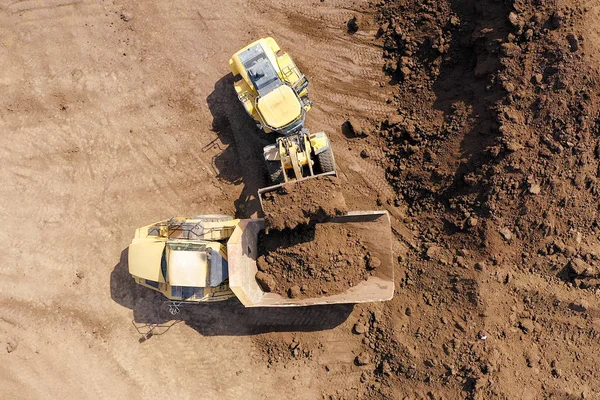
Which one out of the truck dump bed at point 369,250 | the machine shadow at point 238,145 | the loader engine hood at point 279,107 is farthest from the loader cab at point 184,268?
the loader engine hood at point 279,107

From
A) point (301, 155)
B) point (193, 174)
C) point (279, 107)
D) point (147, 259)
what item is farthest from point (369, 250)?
point (147, 259)

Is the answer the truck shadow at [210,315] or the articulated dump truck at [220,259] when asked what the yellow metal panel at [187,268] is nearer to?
the articulated dump truck at [220,259]

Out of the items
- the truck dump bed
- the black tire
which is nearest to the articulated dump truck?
the truck dump bed

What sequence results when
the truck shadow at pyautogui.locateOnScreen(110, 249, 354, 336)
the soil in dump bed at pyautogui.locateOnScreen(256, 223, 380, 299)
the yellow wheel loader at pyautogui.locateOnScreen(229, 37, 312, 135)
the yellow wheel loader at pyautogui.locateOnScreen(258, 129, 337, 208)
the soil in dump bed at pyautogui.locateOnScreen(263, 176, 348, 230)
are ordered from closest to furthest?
1. the soil in dump bed at pyautogui.locateOnScreen(263, 176, 348, 230)
2. the yellow wheel loader at pyautogui.locateOnScreen(258, 129, 337, 208)
3. the yellow wheel loader at pyautogui.locateOnScreen(229, 37, 312, 135)
4. the soil in dump bed at pyautogui.locateOnScreen(256, 223, 380, 299)
5. the truck shadow at pyautogui.locateOnScreen(110, 249, 354, 336)

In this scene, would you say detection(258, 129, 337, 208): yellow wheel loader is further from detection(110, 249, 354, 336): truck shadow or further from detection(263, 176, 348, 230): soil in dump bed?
detection(110, 249, 354, 336): truck shadow

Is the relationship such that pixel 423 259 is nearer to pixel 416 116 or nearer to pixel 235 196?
pixel 416 116

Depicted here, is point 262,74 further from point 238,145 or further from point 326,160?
Result: point 326,160
